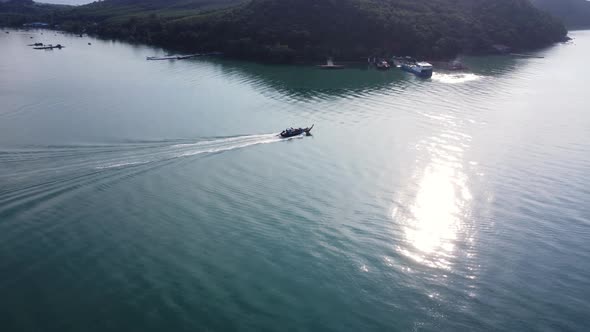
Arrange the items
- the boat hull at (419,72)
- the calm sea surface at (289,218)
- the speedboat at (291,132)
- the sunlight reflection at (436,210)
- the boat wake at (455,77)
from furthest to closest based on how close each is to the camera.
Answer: the boat hull at (419,72) < the boat wake at (455,77) < the speedboat at (291,132) < the sunlight reflection at (436,210) < the calm sea surface at (289,218)

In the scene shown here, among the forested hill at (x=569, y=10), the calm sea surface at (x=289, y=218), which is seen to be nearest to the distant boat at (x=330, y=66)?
the calm sea surface at (x=289, y=218)

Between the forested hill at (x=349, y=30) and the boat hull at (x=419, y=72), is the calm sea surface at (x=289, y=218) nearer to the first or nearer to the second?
the boat hull at (x=419, y=72)

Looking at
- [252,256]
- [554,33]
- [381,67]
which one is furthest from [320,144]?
[554,33]

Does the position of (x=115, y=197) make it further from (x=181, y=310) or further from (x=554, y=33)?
(x=554, y=33)

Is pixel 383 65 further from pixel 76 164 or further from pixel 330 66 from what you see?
pixel 76 164

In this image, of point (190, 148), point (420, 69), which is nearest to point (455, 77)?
point (420, 69)
